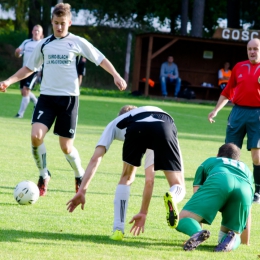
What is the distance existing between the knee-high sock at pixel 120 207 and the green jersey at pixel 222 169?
25.6 inches

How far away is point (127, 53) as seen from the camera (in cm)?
4056

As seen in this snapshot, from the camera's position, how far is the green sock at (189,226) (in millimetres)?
5660

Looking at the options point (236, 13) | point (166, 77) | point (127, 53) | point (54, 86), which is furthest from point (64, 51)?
point (236, 13)

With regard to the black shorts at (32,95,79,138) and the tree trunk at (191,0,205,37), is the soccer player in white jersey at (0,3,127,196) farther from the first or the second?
the tree trunk at (191,0,205,37)

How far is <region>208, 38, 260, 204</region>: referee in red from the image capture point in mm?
8664

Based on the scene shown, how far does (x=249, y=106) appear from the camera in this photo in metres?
8.73

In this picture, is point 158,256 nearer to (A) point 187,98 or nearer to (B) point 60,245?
(B) point 60,245

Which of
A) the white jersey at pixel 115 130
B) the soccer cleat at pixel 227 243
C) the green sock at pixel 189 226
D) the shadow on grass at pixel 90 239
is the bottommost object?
the shadow on grass at pixel 90 239

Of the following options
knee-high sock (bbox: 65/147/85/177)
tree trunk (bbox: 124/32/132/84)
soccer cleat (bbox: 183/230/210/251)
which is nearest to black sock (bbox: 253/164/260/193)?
knee-high sock (bbox: 65/147/85/177)

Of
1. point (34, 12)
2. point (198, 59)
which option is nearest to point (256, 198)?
point (198, 59)

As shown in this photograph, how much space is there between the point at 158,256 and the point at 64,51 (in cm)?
313

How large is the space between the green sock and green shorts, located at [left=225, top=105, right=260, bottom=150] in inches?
124

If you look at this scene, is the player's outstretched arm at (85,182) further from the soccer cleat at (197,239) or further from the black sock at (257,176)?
the black sock at (257,176)

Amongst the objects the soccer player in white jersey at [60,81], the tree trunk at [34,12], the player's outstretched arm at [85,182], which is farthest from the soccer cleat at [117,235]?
the tree trunk at [34,12]
